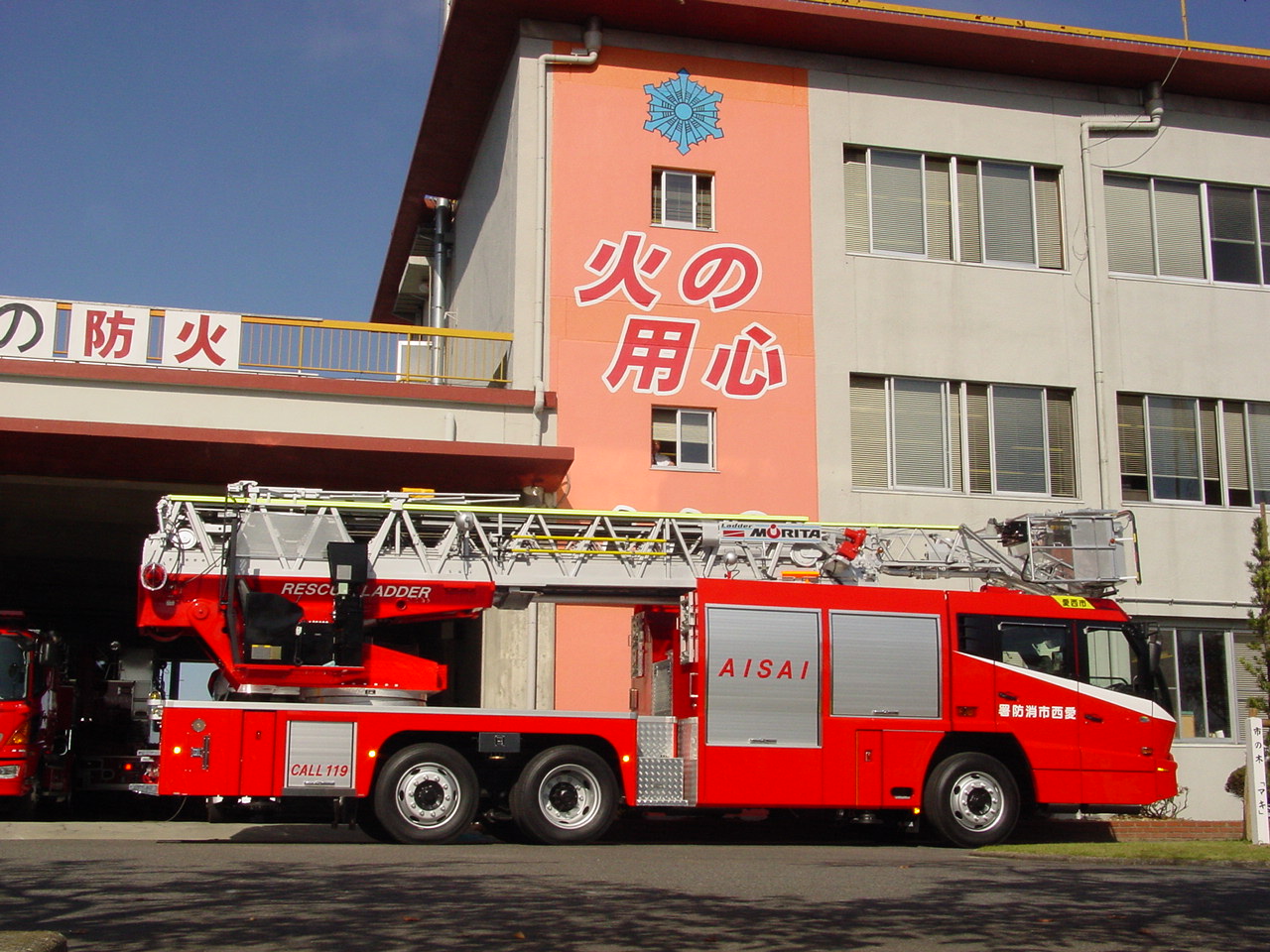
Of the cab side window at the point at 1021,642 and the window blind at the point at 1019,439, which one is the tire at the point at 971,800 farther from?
the window blind at the point at 1019,439

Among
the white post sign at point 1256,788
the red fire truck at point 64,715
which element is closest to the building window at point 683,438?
the red fire truck at point 64,715

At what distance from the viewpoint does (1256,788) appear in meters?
14.9

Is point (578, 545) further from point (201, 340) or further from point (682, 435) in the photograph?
point (201, 340)

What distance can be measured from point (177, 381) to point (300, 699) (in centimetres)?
695

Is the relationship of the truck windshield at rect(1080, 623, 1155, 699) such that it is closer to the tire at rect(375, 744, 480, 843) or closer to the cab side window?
the cab side window

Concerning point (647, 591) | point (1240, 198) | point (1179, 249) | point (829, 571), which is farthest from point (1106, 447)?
point (647, 591)

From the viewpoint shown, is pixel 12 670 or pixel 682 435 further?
pixel 682 435

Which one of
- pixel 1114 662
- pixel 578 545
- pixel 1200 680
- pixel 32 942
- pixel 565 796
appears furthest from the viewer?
pixel 1200 680

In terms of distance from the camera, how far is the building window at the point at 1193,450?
72.9 feet

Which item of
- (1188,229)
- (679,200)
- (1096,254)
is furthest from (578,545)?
(1188,229)

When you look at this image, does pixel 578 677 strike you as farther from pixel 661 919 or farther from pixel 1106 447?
pixel 661 919

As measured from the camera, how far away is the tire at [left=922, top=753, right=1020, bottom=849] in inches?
572

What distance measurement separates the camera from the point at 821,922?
8.34 meters

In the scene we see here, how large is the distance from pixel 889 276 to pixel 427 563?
34.5 ft
